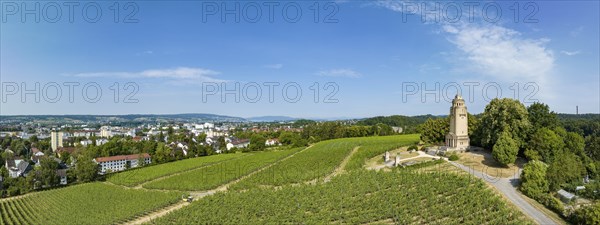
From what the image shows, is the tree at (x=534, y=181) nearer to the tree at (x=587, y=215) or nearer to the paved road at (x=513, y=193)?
the paved road at (x=513, y=193)

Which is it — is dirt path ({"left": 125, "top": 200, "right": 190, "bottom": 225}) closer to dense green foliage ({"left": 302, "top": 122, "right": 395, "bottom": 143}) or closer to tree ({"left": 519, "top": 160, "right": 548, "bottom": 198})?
tree ({"left": 519, "top": 160, "right": 548, "bottom": 198})

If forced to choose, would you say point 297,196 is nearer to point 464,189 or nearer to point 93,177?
point 464,189

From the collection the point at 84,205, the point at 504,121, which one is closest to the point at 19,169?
the point at 84,205

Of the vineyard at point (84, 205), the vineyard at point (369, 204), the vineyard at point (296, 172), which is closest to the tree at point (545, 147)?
the vineyard at point (369, 204)

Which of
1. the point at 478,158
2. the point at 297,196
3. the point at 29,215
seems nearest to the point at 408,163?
the point at 478,158

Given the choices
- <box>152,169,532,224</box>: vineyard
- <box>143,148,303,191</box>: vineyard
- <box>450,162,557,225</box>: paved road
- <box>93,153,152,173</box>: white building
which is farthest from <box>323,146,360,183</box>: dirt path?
<box>93,153,152,173</box>: white building

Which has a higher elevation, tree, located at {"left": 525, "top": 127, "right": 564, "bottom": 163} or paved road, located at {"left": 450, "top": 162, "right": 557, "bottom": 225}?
tree, located at {"left": 525, "top": 127, "right": 564, "bottom": 163}

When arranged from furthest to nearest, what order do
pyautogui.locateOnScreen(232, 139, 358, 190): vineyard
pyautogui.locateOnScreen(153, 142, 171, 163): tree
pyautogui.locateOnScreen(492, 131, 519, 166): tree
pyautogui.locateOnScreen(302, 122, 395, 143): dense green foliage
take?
pyautogui.locateOnScreen(302, 122, 395, 143): dense green foliage < pyautogui.locateOnScreen(153, 142, 171, 163): tree < pyautogui.locateOnScreen(232, 139, 358, 190): vineyard < pyautogui.locateOnScreen(492, 131, 519, 166): tree
